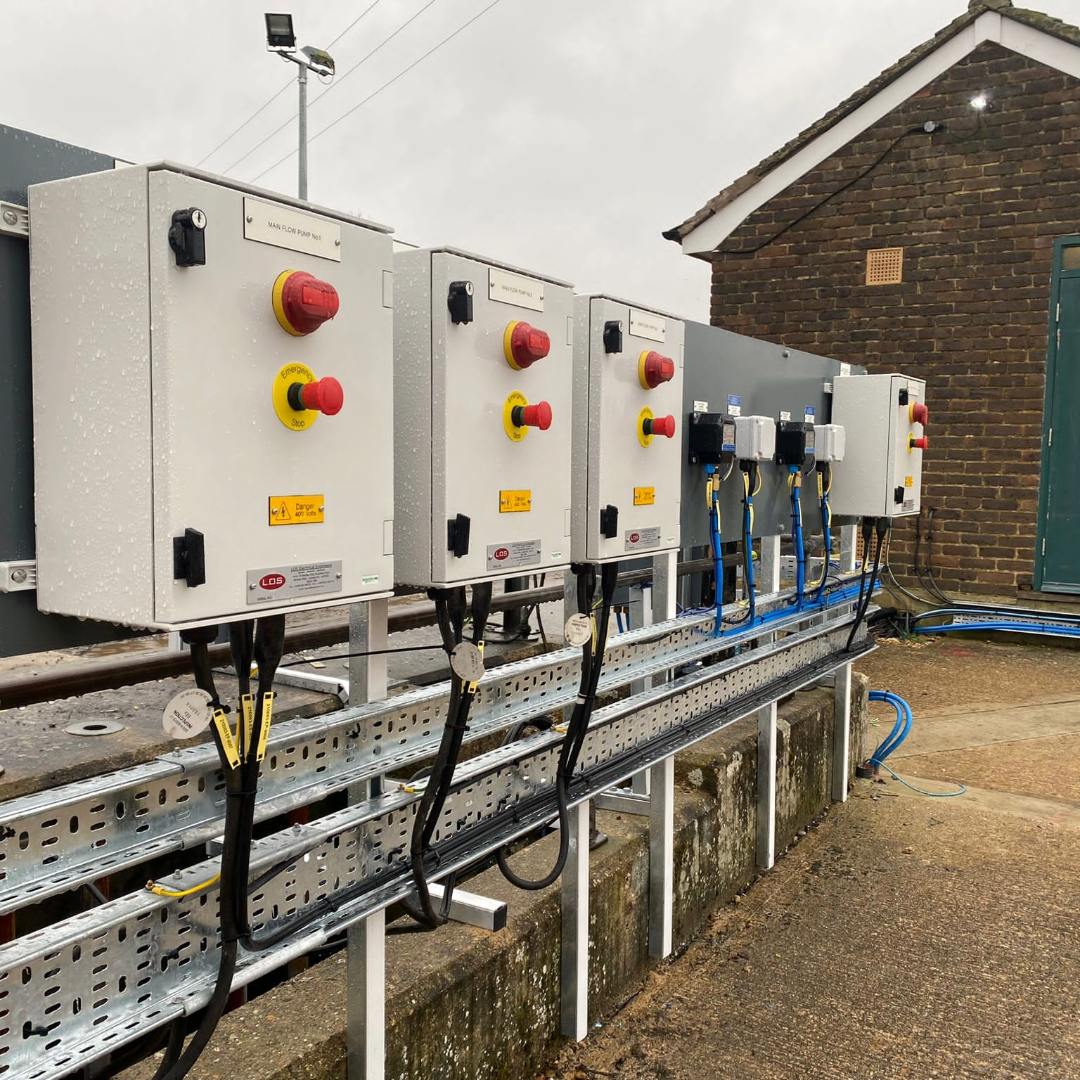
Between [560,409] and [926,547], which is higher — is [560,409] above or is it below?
above

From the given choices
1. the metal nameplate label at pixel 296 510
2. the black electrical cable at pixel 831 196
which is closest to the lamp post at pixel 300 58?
the black electrical cable at pixel 831 196

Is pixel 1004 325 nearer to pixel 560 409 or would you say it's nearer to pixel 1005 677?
pixel 1005 677

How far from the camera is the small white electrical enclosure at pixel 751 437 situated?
2.96 metres

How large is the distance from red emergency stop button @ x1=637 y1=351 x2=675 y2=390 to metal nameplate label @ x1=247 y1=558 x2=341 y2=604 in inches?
40.5

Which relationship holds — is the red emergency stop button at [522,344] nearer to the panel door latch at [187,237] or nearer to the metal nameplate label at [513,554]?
the metal nameplate label at [513,554]

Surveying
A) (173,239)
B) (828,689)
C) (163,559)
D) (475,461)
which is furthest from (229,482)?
(828,689)

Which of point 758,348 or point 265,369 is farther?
point 758,348

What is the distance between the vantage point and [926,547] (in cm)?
766

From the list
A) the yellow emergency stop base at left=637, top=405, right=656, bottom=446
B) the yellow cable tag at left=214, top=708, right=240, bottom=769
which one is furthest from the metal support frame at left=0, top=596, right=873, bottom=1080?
the yellow emergency stop base at left=637, top=405, right=656, bottom=446

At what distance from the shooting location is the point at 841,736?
4125 mm

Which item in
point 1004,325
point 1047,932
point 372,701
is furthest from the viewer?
point 1004,325

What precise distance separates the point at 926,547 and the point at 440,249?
675 cm

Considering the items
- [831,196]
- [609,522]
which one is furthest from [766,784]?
[831,196]

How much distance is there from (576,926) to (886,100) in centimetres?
713
